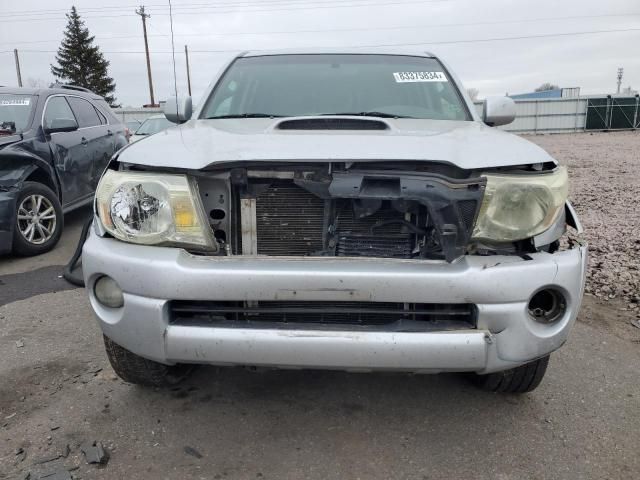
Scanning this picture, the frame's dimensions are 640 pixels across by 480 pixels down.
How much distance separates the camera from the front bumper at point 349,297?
1.95 metres

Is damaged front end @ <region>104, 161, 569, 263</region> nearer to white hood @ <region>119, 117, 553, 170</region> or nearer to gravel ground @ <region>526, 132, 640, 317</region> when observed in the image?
white hood @ <region>119, 117, 553, 170</region>

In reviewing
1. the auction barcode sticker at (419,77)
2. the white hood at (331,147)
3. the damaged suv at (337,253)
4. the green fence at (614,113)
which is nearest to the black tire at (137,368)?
the damaged suv at (337,253)

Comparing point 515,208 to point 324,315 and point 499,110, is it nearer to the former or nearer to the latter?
point 324,315

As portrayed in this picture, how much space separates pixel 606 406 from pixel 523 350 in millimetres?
972

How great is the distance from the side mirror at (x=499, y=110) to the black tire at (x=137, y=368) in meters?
2.43

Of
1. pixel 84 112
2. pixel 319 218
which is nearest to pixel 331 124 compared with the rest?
pixel 319 218

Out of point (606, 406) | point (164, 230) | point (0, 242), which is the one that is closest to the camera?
point (164, 230)

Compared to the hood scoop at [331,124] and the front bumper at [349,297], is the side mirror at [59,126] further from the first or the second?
the front bumper at [349,297]

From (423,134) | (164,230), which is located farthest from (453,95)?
(164,230)

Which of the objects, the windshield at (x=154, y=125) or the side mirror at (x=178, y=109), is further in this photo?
the windshield at (x=154, y=125)

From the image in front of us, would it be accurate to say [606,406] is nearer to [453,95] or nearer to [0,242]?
[453,95]

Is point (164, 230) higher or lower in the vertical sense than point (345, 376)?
higher

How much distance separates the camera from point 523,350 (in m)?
2.06

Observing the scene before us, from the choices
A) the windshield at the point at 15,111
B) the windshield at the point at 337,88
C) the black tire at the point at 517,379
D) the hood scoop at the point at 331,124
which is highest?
the windshield at the point at 337,88
